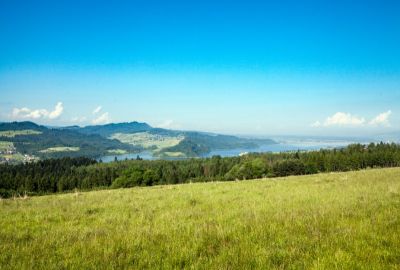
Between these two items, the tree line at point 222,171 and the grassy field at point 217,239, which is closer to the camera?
the grassy field at point 217,239

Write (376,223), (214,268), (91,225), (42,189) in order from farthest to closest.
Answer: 1. (42,189)
2. (91,225)
3. (376,223)
4. (214,268)

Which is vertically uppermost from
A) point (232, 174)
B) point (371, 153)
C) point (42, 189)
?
point (371, 153)

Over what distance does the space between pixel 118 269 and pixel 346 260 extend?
177 inches

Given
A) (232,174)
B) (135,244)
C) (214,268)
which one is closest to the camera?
(214,268)

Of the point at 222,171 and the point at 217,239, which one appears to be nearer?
the point at 217,239

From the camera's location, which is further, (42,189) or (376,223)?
(42,189)

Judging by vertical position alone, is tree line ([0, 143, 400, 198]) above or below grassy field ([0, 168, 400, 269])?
below

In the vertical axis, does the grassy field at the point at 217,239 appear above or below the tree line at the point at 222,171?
above

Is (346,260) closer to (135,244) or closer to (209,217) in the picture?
(135,244)

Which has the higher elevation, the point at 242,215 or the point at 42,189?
the point at 242,215

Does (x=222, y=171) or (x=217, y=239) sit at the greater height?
(x=217, y=239)

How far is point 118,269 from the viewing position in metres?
5.55

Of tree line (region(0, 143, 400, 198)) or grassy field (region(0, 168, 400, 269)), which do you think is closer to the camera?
grassy field (region(0, 168, 400, 269))

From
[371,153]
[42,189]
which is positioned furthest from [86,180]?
[371,153]
